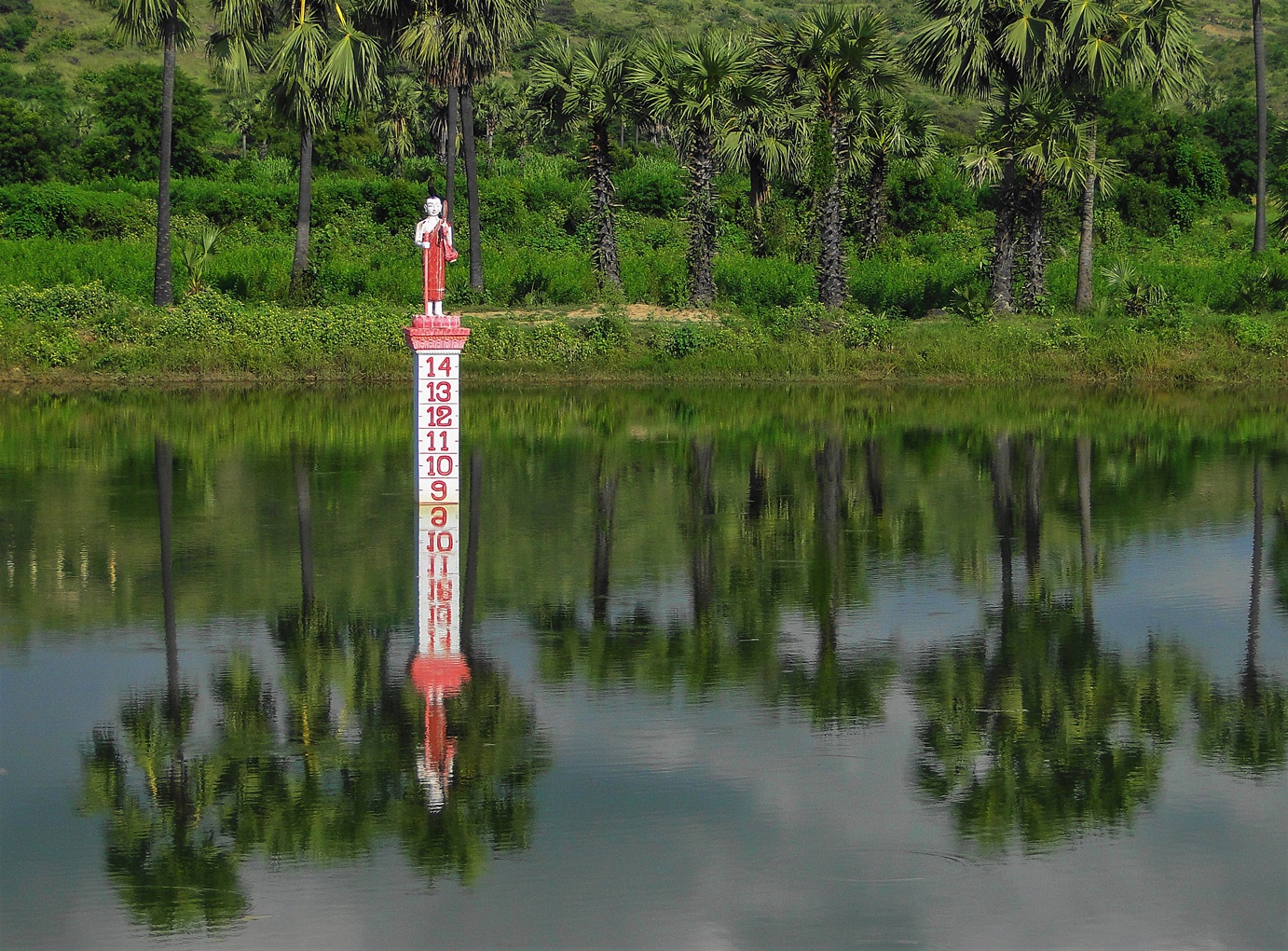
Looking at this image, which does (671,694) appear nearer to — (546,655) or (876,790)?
(546,655)

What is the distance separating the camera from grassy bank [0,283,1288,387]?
3797cm

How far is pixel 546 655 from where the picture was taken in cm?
1273

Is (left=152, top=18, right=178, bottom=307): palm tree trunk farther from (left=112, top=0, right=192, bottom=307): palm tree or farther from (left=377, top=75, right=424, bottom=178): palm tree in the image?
(left=377, top=75, right=424, bottom=178): palm tree

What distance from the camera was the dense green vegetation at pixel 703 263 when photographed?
128 feet

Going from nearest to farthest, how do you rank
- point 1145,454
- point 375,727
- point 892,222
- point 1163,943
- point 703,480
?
1. point 1163,943
2. point 375,727
3. point 703,480
4. point 1145,454
5. point 892,222

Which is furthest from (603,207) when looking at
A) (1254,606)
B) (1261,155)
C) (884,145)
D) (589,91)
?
(1254,606)

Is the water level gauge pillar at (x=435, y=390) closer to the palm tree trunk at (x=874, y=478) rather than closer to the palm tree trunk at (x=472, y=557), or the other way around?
the palm tree trunk at (x=472, y=557)

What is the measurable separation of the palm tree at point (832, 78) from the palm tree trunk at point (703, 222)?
2753 mm

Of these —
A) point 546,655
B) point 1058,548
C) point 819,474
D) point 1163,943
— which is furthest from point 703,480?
point 1163,943

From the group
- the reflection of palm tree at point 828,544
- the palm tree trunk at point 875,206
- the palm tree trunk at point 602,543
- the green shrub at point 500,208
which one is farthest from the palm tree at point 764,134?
Answer: the palm tree trunk at point 602,543

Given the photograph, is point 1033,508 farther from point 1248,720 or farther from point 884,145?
point 884,145

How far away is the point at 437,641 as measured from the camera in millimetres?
13133

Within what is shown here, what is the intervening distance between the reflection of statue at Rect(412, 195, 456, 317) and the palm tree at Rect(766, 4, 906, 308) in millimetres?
23412

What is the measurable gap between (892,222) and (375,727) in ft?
170
